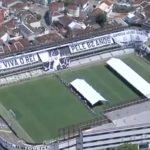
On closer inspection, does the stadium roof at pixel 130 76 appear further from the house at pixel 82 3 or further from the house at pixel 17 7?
the house at pixel 17 7

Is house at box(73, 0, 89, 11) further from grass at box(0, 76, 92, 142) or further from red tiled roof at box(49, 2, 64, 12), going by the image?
grass at box(0, 76, 92, 142)

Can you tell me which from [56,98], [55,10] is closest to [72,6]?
[55,10]

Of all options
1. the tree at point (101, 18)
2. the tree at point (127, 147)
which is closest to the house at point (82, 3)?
the tree at point (101, 18)

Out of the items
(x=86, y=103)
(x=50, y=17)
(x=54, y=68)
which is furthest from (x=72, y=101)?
(x=50, y=17)

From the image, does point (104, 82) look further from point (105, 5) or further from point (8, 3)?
point (8, 3)

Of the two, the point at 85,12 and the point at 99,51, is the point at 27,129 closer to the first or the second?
the point at 99,51

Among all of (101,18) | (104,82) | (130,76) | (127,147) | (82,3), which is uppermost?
(127,147)
